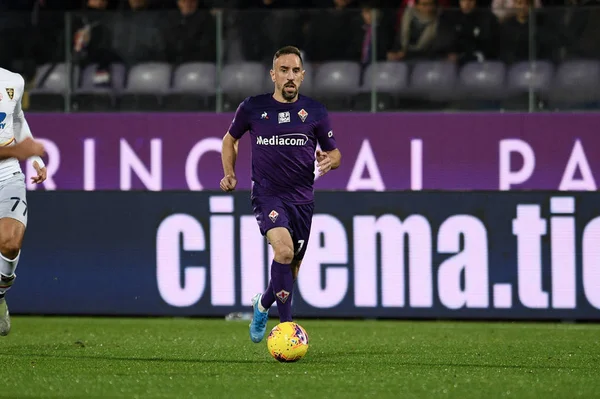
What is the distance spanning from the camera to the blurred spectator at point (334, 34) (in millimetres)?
12898

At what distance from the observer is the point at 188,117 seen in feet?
43.2

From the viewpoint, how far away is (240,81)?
42.9 ft

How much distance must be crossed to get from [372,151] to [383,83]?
2.28ft

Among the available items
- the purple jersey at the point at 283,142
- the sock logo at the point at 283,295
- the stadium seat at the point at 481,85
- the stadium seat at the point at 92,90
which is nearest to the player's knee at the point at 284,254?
the sock logo at the point at 283,295

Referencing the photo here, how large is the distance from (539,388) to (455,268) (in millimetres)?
4895

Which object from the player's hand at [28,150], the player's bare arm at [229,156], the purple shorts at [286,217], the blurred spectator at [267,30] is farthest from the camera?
the blurred spectator at [267,30]

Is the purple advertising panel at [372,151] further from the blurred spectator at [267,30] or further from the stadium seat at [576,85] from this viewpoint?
the blurred spectator at [267,30]

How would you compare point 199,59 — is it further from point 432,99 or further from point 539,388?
point 539,388

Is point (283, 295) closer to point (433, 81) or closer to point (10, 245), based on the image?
point (10, 245)

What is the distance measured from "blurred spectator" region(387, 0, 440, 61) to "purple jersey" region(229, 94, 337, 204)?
440 centimetres

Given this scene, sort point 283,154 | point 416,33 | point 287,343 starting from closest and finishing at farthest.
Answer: point 287,343, point 283,154, point 416,33

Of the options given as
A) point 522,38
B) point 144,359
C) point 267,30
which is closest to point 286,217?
point 144,359

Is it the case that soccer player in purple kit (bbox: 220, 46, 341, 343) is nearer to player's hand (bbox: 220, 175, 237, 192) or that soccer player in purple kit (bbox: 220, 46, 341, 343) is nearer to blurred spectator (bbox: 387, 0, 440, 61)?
player's hand (bbox: 220, 175, 237, 192)

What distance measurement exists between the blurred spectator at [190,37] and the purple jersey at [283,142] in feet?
15.5
